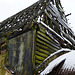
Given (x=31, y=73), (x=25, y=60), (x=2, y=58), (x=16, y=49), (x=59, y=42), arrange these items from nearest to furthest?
(x=31, y=73)
(x=25, y=60)
(x=16, y=49)
(x=2, y=58)
(x=59, y=42)

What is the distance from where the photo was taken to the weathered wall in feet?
20.6

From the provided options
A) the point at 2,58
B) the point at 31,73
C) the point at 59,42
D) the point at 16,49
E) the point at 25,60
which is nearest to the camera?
the point at 31,73

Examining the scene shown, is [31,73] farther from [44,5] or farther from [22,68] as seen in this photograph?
[44,5]

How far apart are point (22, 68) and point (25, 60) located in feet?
1.18

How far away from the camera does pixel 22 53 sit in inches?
263

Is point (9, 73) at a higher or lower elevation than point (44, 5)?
lower

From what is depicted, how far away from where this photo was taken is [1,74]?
23.4 feet

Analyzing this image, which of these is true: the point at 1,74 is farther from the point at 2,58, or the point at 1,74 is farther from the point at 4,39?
the point at 4,39

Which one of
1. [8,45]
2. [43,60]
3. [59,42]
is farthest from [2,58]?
[59,42]

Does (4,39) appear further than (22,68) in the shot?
Yes

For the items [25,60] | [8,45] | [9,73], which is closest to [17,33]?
[8,45]

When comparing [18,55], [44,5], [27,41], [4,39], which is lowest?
[18,55]

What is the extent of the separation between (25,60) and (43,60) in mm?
867

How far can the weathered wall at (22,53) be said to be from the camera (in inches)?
248
